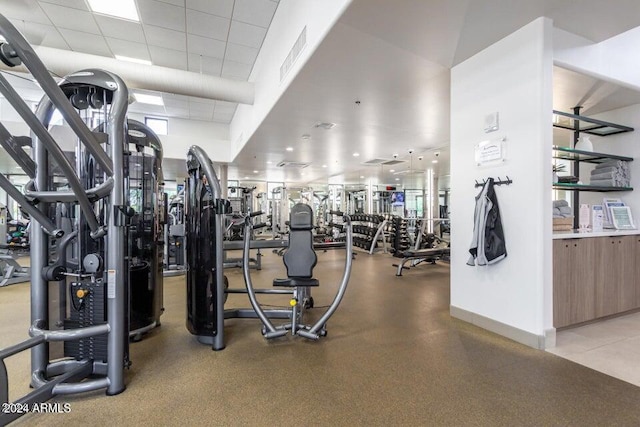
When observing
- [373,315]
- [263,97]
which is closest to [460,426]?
[373,315]

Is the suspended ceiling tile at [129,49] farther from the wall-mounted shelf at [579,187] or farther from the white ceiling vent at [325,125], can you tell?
the wall-mounted shelf at [579,187]

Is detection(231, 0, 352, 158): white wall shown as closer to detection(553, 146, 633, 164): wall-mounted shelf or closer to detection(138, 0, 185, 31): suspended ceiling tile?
detection(138, 0, 185, 31): suspended ceiling tile

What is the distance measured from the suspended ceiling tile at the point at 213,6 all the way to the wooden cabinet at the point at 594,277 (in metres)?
5.10

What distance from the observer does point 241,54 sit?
5.77 meters

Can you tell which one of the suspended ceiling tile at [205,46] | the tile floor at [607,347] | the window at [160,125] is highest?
the suspended ceiling tile at [205,46]

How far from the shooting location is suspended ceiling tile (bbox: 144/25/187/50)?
15.9 ft

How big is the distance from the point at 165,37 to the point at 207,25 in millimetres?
881

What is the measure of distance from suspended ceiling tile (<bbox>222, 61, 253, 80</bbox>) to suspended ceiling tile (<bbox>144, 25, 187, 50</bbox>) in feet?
3.15

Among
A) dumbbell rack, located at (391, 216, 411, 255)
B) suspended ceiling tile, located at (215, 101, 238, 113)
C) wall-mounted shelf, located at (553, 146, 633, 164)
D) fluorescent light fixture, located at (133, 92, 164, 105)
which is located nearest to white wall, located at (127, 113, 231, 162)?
fluorescent light fixture, located at (133, 92, 164, 105)

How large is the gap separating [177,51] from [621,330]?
759cm

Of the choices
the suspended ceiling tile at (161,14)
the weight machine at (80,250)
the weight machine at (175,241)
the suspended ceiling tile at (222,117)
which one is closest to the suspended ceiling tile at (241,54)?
A: the suspended ceiling tile at (161,14)

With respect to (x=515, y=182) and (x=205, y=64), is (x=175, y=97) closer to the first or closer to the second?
(x=205, y=64)

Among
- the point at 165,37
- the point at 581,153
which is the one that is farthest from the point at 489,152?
the point at 165,37

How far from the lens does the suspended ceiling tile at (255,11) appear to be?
434 cm
